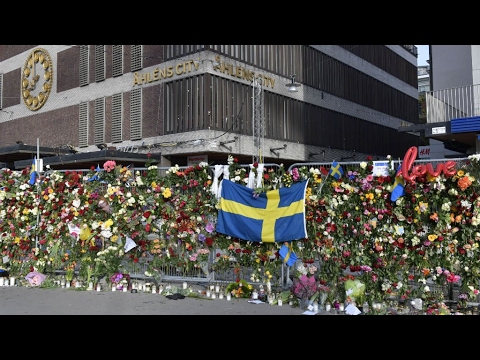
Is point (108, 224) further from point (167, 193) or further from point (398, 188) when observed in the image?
point (398, 188)

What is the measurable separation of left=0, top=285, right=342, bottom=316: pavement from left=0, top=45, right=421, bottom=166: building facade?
1284cm

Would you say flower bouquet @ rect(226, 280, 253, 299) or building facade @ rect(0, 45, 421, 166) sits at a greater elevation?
building facade @ rect(0, 45, 421, 166)

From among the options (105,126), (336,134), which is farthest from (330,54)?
(105,126)

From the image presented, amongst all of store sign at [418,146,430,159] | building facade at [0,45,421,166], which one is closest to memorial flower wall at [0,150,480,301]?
building facade at [0,45,421,166]

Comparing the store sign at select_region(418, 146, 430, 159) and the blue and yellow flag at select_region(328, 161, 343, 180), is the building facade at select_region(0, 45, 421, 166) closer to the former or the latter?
the store sign at select_region(418, 146, 430, 159)

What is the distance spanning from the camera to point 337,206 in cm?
802

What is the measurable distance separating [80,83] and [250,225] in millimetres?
28025

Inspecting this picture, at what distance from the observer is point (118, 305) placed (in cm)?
824

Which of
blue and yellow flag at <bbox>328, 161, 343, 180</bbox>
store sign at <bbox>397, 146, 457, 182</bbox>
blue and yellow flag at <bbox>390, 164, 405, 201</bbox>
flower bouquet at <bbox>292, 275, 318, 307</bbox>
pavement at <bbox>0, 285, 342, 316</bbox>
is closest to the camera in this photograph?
store sign at <bbox>397, 146, 457, 182</bbox>

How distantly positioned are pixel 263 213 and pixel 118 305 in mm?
2886

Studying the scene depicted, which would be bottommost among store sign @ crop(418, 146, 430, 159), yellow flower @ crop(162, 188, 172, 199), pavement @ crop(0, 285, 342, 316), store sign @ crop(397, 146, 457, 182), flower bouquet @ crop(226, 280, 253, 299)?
pavement @ crop(0, 285, 342, 316)

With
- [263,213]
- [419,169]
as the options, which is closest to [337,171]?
[419,169]

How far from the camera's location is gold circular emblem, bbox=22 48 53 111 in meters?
35.8

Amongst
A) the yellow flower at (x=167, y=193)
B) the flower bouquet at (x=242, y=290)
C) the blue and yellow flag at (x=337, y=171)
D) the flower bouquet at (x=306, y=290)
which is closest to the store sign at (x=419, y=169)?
the blue and yellow flag at (x=337, y=171)
